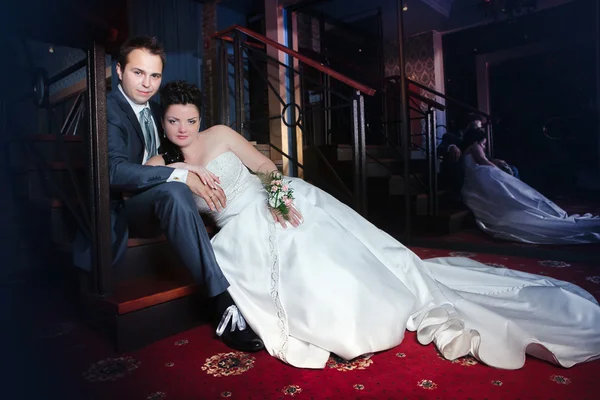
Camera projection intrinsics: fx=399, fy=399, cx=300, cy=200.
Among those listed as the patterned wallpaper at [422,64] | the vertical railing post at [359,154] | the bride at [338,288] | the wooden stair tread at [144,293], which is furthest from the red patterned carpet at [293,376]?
the patterned wallpaper at [422,64]

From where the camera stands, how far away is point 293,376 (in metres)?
1.29

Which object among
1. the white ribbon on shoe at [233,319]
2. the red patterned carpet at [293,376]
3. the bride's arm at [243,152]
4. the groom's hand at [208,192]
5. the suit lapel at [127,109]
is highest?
the suit lapel at [127,109]

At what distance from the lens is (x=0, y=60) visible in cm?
37

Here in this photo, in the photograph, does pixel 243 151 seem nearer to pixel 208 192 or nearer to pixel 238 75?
pixel 208 192

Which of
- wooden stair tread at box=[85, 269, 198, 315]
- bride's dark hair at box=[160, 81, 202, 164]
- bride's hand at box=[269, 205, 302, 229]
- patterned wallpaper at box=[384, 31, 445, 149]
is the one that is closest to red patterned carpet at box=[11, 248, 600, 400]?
wooden stair tread at box=[85, 269, 198, 315]

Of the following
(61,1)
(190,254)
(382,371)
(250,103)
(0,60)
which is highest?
(250,103)

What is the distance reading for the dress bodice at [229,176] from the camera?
5.84 feet

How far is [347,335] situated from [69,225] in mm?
1301

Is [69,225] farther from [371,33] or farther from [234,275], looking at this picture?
[371,33]

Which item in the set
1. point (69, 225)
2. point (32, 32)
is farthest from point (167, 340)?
point (32, 32)

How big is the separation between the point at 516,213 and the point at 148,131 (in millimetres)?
2751

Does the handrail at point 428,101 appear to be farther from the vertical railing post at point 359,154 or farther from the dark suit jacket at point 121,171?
the dark suit jacket at point 121,171

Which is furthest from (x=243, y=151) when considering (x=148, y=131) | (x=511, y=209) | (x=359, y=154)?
(x=511, y=209)

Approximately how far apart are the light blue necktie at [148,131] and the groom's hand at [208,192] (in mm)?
341
